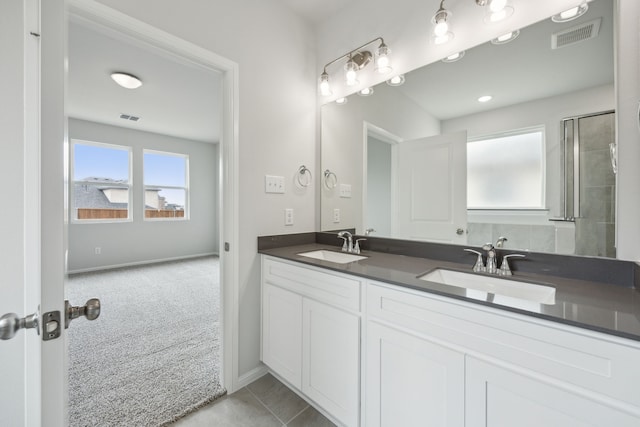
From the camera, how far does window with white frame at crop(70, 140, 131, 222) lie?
4.23m

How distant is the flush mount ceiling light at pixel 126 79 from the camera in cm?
271

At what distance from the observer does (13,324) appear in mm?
484

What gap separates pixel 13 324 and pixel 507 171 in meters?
1.81

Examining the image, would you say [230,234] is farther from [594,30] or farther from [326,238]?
[594,30]

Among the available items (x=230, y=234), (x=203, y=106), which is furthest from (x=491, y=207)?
(x=203, y=106)

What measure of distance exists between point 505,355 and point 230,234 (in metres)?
1.44

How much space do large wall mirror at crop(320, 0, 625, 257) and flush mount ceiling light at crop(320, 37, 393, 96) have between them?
0.43 ft

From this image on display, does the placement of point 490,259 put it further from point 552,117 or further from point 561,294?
point 552,117

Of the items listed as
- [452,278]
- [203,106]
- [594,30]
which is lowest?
[452,278]

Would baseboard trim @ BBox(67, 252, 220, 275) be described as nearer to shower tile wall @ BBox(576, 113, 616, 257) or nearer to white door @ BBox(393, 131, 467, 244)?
white door @ BBox(393, 131, 467, 244)

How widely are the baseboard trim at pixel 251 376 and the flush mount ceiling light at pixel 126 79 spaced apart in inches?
123

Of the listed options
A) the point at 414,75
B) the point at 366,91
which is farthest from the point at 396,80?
the point at 366,91

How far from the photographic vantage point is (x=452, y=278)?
127cm

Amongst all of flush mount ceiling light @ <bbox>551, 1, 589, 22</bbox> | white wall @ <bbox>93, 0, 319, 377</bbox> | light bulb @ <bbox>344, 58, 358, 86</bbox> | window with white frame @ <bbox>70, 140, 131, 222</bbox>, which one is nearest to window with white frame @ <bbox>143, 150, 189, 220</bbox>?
window with white frame @ <bbox>70, 140, 131, 222</bbox>
